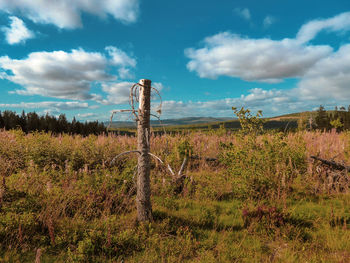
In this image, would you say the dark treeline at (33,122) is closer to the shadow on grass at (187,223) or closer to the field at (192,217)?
the field at (192,217)

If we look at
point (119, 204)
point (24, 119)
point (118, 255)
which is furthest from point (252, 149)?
point (24, 119)

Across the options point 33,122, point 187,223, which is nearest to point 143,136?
point 187,223

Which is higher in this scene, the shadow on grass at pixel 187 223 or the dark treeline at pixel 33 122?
the dark treeline at pixel 33 122

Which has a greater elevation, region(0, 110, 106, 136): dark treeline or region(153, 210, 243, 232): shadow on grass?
region(0, 110, 106, 136): dark treeline

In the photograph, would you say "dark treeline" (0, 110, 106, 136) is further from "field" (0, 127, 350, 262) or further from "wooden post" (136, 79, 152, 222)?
"wooden post" (136, 79, 152, 222)

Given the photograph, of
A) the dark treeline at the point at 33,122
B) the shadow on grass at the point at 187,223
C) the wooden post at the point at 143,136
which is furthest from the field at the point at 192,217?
the dark treeline at the point at 33,122

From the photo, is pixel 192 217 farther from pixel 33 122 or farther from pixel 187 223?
pixel 33 122

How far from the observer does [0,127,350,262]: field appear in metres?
3.94

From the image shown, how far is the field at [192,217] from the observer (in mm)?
3941

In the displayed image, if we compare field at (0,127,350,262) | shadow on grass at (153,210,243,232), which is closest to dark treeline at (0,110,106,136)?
field at (0,127,350,262)

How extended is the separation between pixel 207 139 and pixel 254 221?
794cm

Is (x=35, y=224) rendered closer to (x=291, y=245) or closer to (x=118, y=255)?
(x=118, y=255)

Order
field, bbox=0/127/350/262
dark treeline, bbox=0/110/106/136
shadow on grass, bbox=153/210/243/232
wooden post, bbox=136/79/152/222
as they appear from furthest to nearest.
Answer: dark treeline, bbox=0/110/106/136
shadow on grass, bbox=153/210/243/232
wooden post, bbox=136/79/152/222
field, bbox=0/127/350/262

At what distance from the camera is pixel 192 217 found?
5.35 metres
